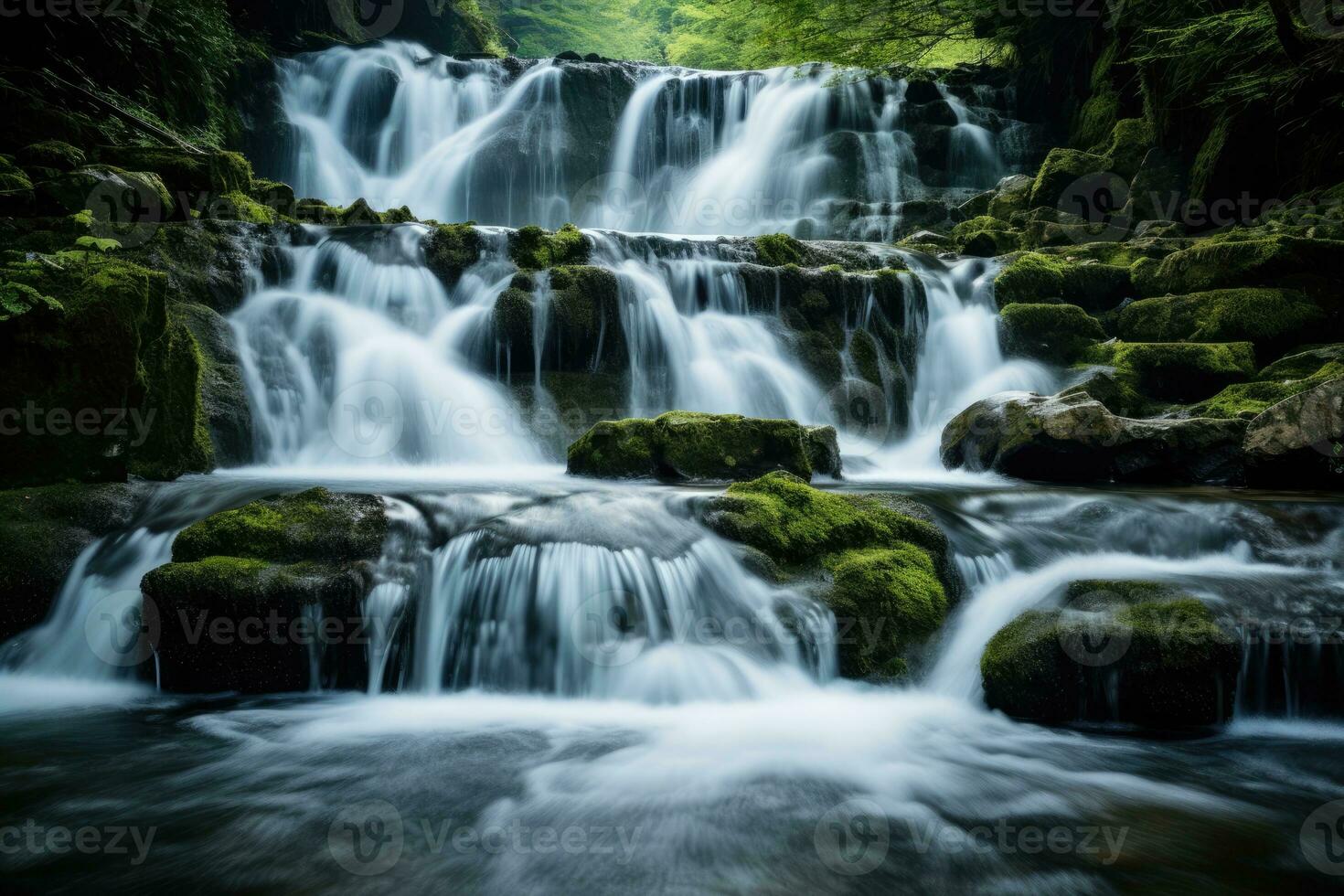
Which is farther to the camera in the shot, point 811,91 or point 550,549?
point 811,91

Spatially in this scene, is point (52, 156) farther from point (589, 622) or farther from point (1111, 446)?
point (1111, 446)

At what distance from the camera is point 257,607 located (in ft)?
13.4

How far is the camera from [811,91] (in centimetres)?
1838

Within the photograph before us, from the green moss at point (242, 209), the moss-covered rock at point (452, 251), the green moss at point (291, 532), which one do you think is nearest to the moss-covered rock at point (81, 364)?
the green moss at point (291, 532)

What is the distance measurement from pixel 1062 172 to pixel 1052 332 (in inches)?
216

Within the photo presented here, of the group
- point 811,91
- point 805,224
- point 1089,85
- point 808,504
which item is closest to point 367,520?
point 808,504

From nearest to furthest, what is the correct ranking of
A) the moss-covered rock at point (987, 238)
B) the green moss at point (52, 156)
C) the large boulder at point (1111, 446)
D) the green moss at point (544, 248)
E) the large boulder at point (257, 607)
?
the large boulder at point (257, 607)
the large boulder at point (1111, 446)
the green moss at point (52, 156)
the green moss at point (544, 248)
the moss-covered rock at point (987, 238)

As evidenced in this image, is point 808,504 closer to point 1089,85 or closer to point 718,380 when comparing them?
point 718,380

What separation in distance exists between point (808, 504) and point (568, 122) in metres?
15.9

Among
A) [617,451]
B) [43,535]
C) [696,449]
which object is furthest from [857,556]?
[43,535]

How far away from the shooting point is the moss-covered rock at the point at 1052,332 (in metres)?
10.5

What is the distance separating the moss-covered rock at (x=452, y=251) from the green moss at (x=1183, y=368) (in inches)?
320

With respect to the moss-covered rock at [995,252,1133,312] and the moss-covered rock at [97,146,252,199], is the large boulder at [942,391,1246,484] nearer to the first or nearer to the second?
the moss-covered rock at [995,252,1133,312]

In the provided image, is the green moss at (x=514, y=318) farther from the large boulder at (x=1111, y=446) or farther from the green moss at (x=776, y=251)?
the large boulder at (x=1111, y=446)
